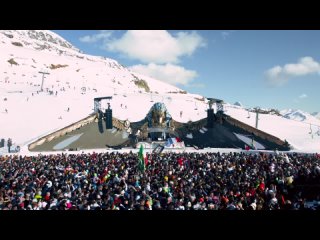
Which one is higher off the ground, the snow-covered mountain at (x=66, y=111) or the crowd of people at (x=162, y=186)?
the snow-covered mountain at (x=66, y=111)

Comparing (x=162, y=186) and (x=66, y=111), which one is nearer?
(x=162, y=186)

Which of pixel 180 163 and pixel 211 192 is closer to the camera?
pixel 211 192

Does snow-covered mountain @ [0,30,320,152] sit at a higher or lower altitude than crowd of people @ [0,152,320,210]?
higher

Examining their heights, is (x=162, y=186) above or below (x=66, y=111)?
below

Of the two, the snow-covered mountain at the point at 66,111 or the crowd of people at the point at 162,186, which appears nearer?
the crowd of people at the point at 162,186
